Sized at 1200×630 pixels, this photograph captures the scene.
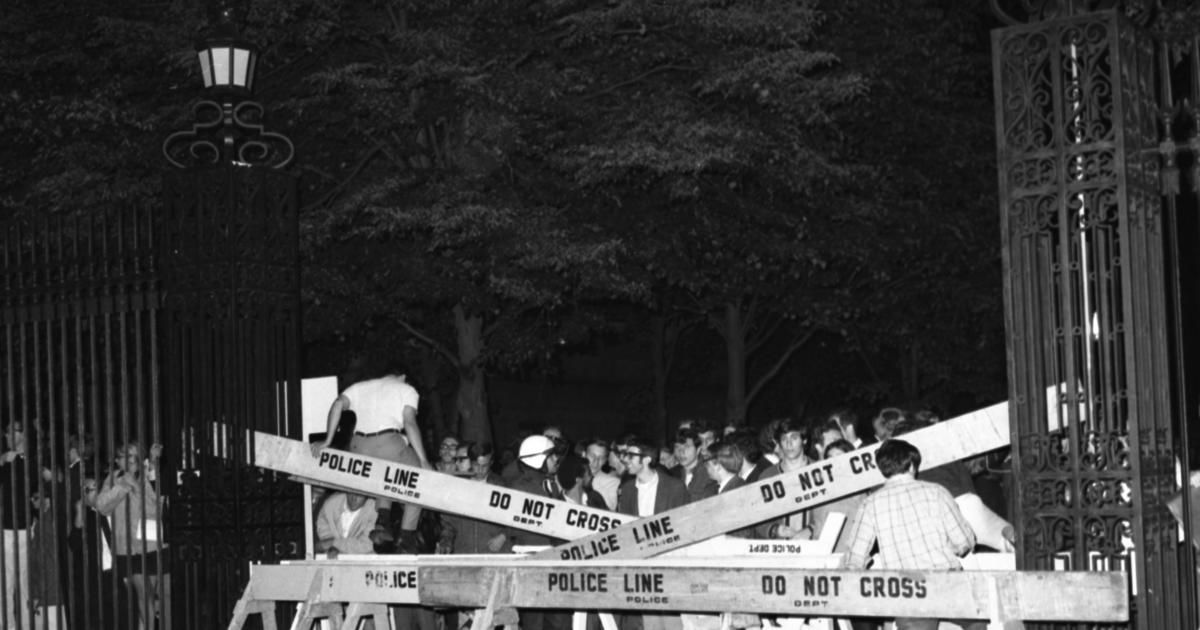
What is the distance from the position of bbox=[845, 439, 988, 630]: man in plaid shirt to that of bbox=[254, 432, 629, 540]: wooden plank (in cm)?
297

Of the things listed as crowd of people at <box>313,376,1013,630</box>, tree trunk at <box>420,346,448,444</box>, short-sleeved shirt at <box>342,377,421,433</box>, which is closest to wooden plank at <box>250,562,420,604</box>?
crowd of people at <box>313,376,1013,630</box>

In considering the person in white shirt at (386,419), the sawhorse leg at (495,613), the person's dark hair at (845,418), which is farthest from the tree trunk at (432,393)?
the sawhorse leg at (495,613)

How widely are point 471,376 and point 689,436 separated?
715 cm

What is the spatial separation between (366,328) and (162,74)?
15.9ft

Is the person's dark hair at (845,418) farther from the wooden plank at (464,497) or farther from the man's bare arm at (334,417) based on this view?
the man's bare arm at (334,417)

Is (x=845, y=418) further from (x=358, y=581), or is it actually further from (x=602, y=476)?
(x=358, y=581)

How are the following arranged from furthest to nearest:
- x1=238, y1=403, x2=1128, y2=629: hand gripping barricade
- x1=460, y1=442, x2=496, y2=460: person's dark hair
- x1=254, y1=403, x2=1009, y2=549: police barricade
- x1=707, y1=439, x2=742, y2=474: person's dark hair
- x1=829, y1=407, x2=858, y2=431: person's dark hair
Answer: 1. x1=460, y1=442, x2=496, y2=460: person's dark hair
2. x1=829, y1=407, x2=858, y2=431: person's dark hair
3. x1=707, y1=439, x2=742, y2=474: person's dark hair
4. x1=254, y1=403, x2=1009, y2=549: police barricade
5. x1=238, y1=403, x2=1128, y2=629: hand gripping barricade

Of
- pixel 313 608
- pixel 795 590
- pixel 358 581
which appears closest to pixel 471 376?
pixel 358 581

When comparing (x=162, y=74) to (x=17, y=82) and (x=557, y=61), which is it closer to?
(x=17, y=82)

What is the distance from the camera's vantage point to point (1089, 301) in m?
8.52

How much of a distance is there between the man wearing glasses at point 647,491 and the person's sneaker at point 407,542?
1806mm

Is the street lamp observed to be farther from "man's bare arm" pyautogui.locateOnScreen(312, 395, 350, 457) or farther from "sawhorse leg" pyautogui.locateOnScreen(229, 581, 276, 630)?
"sawhorse leg" pyautogui.locateOnScreen(229, 581, 276, 630)

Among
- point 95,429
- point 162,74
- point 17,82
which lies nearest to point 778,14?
point 162,74

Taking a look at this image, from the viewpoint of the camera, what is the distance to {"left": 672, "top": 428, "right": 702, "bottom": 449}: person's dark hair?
1717 cm
